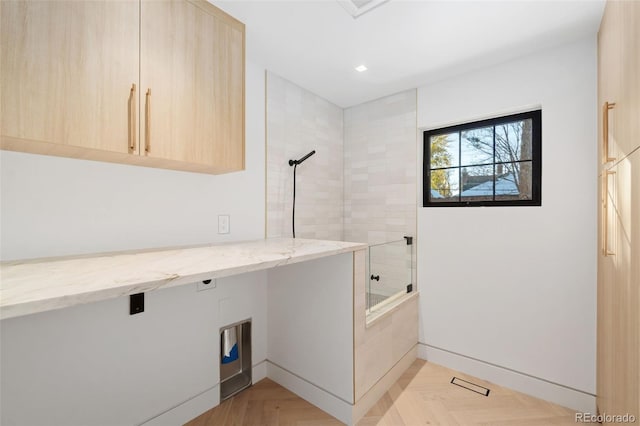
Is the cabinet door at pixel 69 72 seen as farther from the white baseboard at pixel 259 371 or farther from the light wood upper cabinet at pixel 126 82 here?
the white baseboard at pixel 259 371

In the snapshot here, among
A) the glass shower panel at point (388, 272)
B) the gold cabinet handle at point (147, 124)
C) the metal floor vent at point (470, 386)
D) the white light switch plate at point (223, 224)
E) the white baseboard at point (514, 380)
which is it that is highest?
the gold cabinet handle at point (147, 124)

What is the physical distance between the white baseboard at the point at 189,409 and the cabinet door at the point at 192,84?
1318 millimetres

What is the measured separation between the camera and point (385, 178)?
2.62m

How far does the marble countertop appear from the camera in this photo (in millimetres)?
682

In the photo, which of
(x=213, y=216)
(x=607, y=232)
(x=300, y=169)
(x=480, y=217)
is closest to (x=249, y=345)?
(x=213, y=216)

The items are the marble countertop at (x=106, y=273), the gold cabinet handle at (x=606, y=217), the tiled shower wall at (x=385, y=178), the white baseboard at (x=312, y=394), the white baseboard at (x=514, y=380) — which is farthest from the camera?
the tiled shower wall at (x=385, y=178)

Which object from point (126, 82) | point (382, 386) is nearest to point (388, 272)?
point (382, 386)

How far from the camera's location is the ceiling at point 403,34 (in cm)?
151

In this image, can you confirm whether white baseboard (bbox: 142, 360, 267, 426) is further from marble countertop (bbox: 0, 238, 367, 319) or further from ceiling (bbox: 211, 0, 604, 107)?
ceiling (bbox: 211, 0, 604, 107)

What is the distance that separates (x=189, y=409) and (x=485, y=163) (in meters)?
2.56

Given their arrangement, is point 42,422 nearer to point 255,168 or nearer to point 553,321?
point 255,168

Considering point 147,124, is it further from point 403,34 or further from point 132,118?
point 403,34

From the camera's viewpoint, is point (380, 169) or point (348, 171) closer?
point (380, 169)

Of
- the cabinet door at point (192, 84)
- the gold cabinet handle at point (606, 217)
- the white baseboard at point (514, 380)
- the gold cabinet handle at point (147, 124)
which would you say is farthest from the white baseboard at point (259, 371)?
the gold cabinet handle at point (606, 217)
